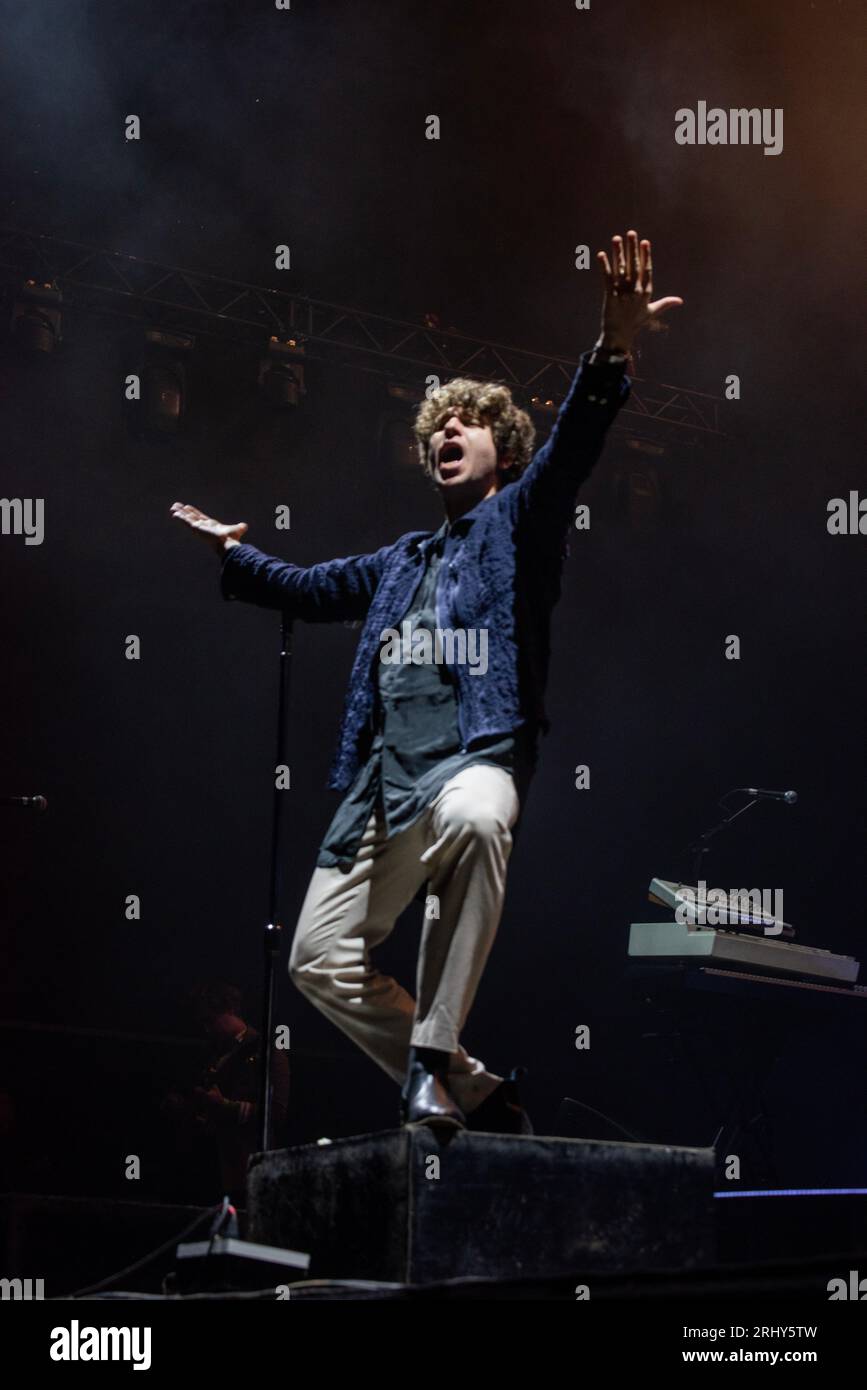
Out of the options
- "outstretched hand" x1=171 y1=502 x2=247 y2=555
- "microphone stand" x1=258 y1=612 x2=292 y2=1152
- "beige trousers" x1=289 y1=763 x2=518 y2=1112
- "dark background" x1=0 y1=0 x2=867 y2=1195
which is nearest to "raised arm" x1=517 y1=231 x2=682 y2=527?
"beige trousers" x1=289 y1=763 x2=518 y2=1112

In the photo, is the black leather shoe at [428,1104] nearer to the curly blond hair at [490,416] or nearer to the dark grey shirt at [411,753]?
the dark grey shirt at [411,753]

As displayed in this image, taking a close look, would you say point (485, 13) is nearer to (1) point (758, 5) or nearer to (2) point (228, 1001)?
(1) point (758, 5)

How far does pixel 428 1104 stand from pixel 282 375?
216 inches

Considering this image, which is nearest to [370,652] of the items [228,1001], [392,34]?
[228,1001]

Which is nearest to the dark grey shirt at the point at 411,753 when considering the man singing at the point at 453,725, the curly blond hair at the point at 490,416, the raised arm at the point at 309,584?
the man singing at the point at 453,725

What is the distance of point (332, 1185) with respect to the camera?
272cm

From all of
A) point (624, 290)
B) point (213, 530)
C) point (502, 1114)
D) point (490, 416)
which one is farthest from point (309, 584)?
point (502, 1114)

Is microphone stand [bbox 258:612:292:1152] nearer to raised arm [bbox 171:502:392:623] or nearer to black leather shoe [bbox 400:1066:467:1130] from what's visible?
raised arm [bbox 171:502:392:623]

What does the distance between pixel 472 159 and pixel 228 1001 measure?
4881 mm

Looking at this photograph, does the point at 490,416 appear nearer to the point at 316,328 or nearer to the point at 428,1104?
the point at 428,1104

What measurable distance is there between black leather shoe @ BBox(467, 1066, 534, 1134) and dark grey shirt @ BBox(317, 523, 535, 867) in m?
0.61

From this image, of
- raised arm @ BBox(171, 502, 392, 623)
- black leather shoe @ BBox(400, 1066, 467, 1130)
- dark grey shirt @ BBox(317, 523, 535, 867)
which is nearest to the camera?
black leather shoe @ BBox(400, 1066, 467, 1130)

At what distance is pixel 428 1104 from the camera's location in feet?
8.52

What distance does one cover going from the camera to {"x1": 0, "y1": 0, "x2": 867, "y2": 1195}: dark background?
23.1 ft
